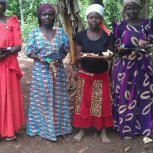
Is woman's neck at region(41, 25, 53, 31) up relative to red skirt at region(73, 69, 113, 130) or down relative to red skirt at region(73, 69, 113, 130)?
up

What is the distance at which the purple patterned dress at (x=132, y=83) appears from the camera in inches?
184

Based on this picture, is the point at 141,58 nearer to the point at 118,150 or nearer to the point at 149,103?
the point at 149,103

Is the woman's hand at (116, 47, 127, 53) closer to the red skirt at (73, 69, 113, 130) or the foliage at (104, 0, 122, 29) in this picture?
the red skirt at (73, 69, 113, 130)

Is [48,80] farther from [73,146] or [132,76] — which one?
[132,76]

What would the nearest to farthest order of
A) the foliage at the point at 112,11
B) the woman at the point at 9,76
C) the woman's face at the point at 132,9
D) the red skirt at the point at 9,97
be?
the woman's face at the point at 132,9 → the woman at the point at 9,76 → the red skirt at the point at 9,97 → the foliage at the point at 112,11

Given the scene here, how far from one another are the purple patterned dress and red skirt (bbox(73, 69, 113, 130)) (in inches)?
6.6

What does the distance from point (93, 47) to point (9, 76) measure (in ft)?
3.90

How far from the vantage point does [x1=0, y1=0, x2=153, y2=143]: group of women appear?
15.2 feet

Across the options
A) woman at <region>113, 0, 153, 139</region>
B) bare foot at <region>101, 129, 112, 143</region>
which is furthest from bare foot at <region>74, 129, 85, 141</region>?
woman at <region>113, 0, 153, 139</region>

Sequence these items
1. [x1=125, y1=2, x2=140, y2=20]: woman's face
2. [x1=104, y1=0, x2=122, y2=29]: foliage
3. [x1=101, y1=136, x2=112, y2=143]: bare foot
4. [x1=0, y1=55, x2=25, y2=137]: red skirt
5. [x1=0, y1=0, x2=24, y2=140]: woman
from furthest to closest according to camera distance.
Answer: [x1=104, y1=0, x2=122, y2=29]: foliage, [x1=101, y1=136, x2=112, y2=143]: bare foot, [x1=0, y1=55, x2=25, y2=137]: red skirt, [x1=0, y1=0, x2=24, y2=140]: woman, [x1=125, y1=2, x2=140, y2=20]: woman's face

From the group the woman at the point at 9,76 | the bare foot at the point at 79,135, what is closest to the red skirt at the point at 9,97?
the woman at the point at 9,76

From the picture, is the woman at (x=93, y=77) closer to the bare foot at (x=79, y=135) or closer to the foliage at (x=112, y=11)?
the bare foot at (x=79, y=135)

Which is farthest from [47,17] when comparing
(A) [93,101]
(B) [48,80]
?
(A) [93,101]

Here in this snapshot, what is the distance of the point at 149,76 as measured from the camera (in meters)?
4.86
